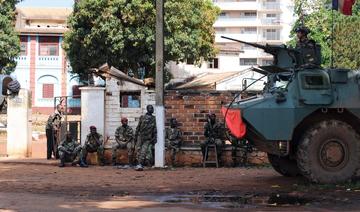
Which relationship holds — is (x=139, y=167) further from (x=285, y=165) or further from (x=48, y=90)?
(x=48, y=90)

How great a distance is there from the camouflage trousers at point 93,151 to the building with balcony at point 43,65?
3430 centimetres

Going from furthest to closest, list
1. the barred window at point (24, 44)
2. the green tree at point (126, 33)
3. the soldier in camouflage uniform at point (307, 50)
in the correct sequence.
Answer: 1. the barred window at point (24, 44)
2. the green tree at point (126, 33)
3. the soldier in camouflage uniform at point (307, 50)

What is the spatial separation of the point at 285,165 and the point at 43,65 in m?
40.0

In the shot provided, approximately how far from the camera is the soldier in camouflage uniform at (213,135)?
14.6 m

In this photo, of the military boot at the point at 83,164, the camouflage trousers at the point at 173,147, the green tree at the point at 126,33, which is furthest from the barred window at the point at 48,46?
the camouflage trousers at the point at 173,147

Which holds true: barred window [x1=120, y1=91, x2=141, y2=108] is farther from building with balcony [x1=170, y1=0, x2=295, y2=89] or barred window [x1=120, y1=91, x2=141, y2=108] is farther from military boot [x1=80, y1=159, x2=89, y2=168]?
building with balcony [x1=170, y1=0, x2=295, y2=89]

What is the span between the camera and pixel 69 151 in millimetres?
14969

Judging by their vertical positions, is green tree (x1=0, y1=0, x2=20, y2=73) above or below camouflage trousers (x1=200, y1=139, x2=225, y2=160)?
above

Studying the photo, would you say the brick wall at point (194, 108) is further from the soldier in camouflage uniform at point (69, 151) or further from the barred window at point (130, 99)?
the soldier in camouflage uniform at point (69, 151)

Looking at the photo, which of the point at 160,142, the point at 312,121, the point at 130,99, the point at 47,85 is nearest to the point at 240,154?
the point at 160,142

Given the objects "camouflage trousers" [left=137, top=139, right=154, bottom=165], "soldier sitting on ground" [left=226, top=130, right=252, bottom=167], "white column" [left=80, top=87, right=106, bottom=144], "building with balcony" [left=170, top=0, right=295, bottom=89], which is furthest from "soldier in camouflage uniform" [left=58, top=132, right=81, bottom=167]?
"building with balcony" [left=170, top=0, right=295, bottom=89]

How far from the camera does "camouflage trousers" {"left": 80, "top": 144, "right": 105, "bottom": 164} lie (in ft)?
49.0

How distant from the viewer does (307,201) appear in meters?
8.75

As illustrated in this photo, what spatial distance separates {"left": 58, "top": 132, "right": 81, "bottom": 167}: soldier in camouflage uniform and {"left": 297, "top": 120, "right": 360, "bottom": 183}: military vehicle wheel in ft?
21.5
